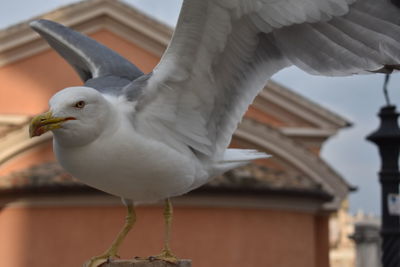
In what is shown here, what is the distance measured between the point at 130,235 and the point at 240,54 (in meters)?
6.83

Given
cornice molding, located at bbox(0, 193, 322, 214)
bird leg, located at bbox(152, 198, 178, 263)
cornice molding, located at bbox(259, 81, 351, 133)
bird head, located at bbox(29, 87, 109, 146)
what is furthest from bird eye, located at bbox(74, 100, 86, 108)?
cornice molding, located at bbox(259, 81, 351, 133)

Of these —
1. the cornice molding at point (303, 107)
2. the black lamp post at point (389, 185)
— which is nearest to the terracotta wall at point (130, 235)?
the cornice molding at point (303, 107)

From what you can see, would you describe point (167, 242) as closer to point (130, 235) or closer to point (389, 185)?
point (389, 185)

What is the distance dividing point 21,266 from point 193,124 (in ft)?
24.1

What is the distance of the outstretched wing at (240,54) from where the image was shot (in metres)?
3.89

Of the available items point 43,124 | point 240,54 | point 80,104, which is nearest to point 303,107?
point 240,54

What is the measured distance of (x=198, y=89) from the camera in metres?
4.28

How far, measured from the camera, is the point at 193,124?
4328 millimetres

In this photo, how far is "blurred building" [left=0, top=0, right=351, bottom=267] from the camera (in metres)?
10.8

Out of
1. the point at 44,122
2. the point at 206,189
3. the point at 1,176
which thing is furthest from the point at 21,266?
the point at 44,122

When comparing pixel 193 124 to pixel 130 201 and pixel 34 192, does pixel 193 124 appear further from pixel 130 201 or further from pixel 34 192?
pixel 34 192

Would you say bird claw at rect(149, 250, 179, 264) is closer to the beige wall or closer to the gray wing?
the gray wing

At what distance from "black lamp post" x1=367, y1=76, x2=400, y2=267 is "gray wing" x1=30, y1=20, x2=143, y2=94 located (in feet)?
11.5

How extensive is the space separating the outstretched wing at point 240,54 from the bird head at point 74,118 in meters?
0.33
